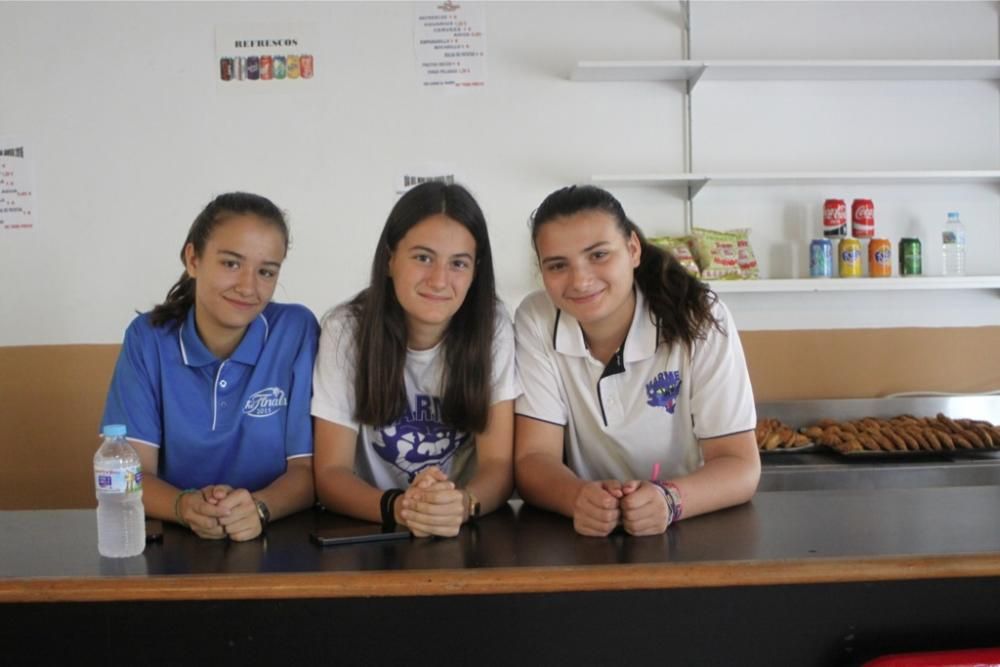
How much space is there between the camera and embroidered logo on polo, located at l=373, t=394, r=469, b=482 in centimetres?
152

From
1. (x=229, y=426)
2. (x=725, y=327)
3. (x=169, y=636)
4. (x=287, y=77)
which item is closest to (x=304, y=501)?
(x=229, y=426)

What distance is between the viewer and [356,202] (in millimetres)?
2881

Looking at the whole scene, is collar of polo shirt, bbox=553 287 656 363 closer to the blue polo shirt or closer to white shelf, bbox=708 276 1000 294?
the blue polo shirt

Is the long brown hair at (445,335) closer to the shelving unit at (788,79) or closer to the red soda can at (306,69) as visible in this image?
the shelving unit at (788,79)

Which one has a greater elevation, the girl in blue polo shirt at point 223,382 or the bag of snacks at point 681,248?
the bag of snacks at point 681,248

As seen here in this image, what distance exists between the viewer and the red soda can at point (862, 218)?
2.78m

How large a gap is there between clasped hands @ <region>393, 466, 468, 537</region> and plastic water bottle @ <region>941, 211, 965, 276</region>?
2227 mm

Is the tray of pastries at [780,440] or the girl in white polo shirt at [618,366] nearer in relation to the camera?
the girl in white polo shirt at [618,366]

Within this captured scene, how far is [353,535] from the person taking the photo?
3.93 ft

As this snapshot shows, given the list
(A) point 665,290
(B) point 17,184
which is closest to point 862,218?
(A) point 665,290

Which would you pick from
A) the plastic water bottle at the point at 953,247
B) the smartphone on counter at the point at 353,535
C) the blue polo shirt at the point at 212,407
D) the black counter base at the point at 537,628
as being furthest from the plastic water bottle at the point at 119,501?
the plastic water bottle at the point at 953,247

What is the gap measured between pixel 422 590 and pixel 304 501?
45 centimetres

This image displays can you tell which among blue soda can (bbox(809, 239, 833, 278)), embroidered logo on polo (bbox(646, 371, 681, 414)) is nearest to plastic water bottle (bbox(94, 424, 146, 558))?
embroidered logo on polo (bbox(646, 371, 681, 414))

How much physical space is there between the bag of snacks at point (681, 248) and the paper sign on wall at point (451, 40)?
2.53ft
